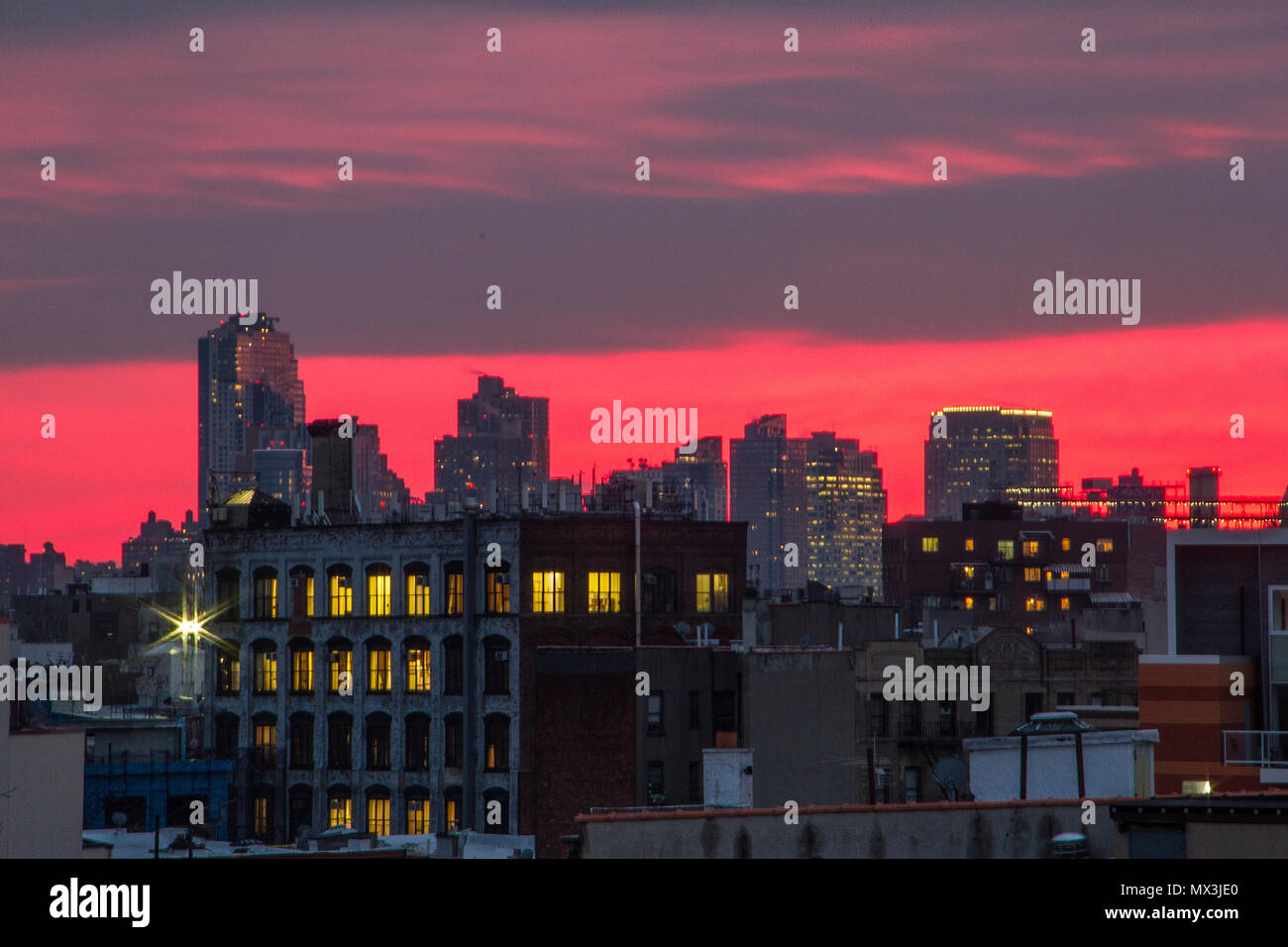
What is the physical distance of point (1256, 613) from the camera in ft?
181

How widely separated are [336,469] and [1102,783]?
70.6 metres

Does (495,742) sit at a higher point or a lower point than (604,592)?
lower

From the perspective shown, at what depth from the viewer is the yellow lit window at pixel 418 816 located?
9631 cm

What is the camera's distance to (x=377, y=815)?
324 ft

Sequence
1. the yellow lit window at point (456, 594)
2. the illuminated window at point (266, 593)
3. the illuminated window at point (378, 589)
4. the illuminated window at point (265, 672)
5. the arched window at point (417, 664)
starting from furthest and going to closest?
1. the illuminated window at point (266, 593)
2. the illuminated window at point (265, 672)
3. the illuminated window at point (378, 589)
4. the arched window at point (417, 664)
5. the yellow lit window at point (456, 594)

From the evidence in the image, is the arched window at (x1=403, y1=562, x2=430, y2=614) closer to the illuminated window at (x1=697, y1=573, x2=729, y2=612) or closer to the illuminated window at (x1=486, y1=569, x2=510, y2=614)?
the illuminated window at (x1=486, y1=569, x2=510, y2=614)

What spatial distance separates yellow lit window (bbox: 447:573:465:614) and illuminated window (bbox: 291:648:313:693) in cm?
923

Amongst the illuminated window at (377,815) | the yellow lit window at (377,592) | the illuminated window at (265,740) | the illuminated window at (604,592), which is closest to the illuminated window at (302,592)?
the yellow lit window at (377,592)

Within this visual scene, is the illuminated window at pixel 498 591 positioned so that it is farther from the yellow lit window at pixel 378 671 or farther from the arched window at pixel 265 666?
the arched window at pixel 265 666

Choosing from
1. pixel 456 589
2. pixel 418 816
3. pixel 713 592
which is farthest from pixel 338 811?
pixel 713 592

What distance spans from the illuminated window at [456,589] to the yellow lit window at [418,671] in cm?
243

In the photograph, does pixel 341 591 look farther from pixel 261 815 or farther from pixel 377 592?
pixel 261 815

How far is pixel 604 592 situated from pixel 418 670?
978cm
